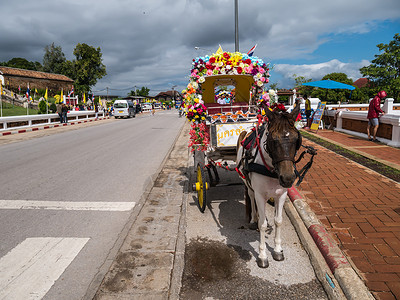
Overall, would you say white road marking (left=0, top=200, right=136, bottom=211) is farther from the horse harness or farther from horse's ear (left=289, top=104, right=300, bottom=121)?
horse's ear (left=289, top=104, right=300, bottom=121)

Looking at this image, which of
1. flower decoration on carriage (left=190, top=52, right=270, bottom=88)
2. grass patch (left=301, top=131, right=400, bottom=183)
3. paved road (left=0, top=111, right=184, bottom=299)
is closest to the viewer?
paved road (left=0, top=111, right=184, bottom=299)

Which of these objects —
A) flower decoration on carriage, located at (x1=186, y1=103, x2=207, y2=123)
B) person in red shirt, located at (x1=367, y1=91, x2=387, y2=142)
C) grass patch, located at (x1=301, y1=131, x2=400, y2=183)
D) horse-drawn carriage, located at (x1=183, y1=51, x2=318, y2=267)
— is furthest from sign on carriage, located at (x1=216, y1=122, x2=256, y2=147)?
person in red shirt, located at (x1=367, y1=91, x2=387, y2=142)

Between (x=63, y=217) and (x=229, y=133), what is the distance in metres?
3.30

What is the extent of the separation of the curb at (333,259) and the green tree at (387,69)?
4819 centimetres

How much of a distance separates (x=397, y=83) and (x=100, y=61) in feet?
185

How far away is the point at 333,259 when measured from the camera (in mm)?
3393

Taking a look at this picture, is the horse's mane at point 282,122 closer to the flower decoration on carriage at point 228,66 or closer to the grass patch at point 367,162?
the flower decoration on carriage at point 228,66

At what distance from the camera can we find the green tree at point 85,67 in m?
61.9

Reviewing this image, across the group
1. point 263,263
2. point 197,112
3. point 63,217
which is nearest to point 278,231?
point 263,263

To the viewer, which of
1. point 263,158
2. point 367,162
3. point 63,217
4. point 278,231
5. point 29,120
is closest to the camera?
point 263,158

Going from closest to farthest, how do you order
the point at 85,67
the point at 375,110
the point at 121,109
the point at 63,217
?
the point at 63,217
the point at 375,110
the point at 121,109
the point at 85,67

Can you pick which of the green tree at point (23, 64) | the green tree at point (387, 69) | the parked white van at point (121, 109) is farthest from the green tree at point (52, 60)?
the green tree at point (387, 69)

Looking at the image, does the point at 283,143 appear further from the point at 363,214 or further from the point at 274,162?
the point at 363,214

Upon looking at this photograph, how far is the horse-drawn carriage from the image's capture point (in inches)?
118
